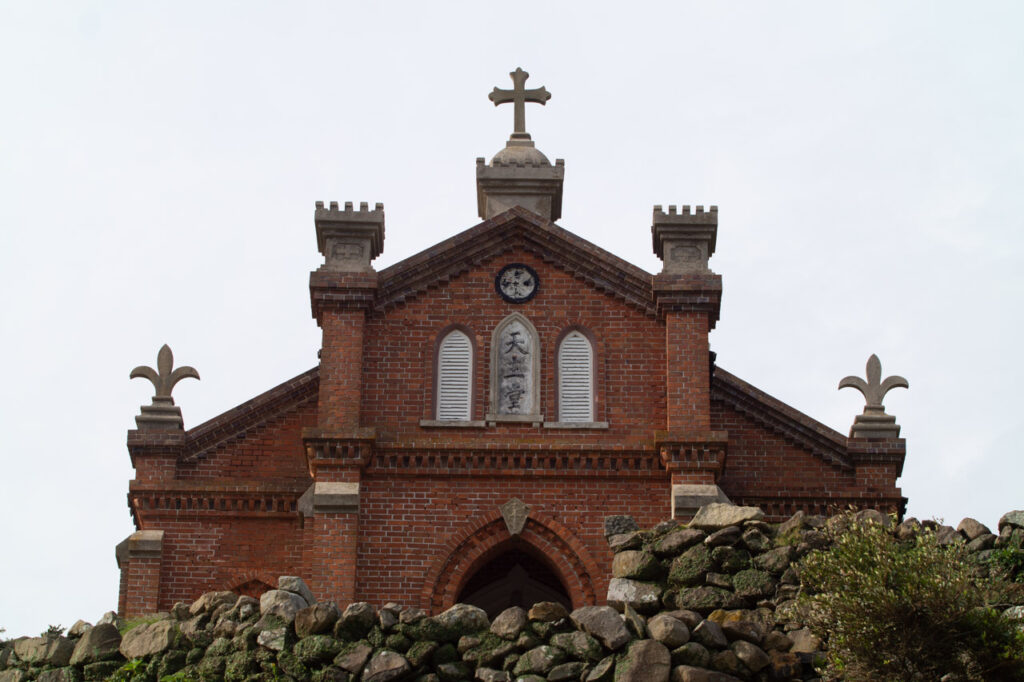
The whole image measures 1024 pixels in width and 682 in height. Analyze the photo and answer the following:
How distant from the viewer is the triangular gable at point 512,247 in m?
33.9

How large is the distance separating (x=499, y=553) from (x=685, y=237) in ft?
21.6

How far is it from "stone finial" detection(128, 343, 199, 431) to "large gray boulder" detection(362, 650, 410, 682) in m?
12.3

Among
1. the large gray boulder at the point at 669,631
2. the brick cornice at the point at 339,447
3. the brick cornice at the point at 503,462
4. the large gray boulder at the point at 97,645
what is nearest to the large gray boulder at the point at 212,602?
the large gray boulder at the point at 97,645

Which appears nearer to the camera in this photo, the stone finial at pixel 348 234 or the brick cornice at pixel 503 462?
the brick cornice at pixel 503 462

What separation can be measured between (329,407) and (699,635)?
11229mm

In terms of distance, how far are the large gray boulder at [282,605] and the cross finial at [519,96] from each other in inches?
657

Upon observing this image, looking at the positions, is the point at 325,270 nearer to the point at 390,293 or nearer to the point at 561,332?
the point at 390,293

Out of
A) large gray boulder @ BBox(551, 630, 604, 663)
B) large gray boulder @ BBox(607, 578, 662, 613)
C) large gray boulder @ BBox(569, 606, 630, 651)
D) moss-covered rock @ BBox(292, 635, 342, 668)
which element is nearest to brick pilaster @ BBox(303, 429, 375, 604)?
moss-covered rock @ BBox(292, 635, 342, 668)

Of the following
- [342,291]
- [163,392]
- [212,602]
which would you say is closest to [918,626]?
[212,602]

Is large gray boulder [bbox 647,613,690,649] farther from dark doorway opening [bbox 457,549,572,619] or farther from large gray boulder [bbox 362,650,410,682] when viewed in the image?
dark doorway opening [bbox 457,549,572,619]

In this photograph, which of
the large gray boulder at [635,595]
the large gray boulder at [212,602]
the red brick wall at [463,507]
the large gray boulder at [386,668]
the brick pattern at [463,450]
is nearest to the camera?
the large gray boulder at [386,668]

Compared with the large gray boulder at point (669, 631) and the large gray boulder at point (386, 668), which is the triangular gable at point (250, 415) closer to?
the large gray boulder at point (386, 668)

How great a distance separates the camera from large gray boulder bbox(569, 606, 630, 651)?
23.0m

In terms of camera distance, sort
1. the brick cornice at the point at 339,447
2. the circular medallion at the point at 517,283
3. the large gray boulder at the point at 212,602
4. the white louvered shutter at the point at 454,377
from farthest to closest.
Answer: the circular medallion at the point at 517,283
the white louvered shutter at the point at 454,377
the brick cornice at the point at 339,447
the large gray boulder at the point at 212,602
